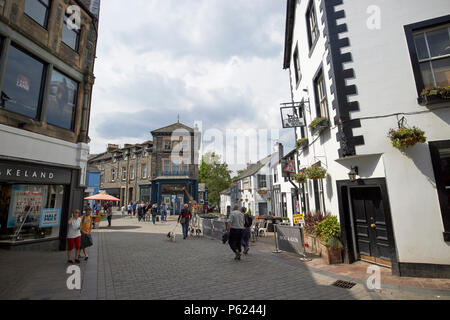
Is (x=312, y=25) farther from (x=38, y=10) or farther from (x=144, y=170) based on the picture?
(x=144, y=170)

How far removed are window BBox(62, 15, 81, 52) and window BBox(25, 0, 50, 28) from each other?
2.72 ft

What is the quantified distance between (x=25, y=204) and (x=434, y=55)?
47.9 feet

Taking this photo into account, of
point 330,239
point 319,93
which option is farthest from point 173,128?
point 330,239

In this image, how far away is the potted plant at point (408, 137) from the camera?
18.1 feet

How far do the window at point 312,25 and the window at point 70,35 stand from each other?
10.6 m

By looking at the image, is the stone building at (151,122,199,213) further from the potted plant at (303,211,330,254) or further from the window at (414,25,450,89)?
the window at (414,25,450,89)

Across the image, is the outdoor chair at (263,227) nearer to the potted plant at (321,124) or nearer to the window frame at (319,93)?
the potted plant at (321,124)

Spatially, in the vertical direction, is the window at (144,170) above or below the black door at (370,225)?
above

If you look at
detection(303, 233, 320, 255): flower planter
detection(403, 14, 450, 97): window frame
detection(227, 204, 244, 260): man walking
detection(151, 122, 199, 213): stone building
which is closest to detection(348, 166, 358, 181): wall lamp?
detection(403, 14, 450, 97): window frame

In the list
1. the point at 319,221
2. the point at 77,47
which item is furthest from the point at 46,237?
the point at 319,221

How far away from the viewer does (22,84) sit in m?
8.09

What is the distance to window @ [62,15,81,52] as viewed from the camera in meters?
9.86

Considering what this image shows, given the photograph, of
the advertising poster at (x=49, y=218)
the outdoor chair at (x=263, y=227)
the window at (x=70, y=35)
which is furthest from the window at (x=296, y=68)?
the advertising poster at (x=49, y=218)
